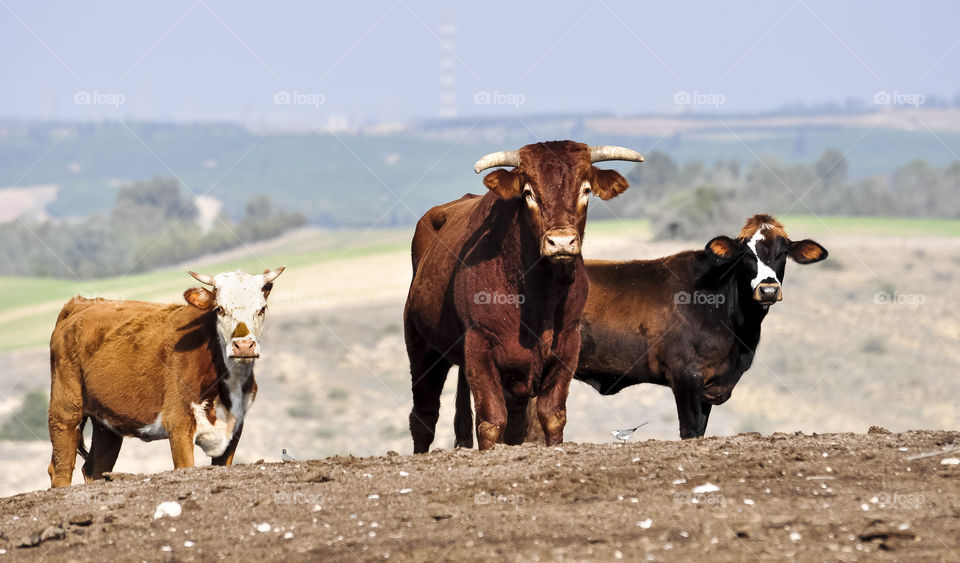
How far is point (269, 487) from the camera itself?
31.2 ft

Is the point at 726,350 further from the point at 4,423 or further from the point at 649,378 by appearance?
the point at 4,423

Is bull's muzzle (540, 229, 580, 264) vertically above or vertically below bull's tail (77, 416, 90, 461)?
above

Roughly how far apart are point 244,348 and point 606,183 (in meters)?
3.29

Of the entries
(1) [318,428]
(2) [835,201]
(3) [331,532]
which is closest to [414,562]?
(3) [331,532]

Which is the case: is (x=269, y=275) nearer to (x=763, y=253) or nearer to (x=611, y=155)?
(x=611, y=155)

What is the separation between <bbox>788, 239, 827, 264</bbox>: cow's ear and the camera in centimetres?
1506

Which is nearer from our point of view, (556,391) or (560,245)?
(560,245)

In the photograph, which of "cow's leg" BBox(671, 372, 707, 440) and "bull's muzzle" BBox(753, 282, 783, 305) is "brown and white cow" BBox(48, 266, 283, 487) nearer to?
"cow's leg" BBox(671, 372, 707, 440)

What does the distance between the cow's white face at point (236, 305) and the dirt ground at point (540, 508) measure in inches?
69.1

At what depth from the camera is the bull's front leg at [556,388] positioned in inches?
451

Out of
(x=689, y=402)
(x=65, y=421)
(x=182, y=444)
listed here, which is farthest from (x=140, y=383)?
(x=689, y=402)

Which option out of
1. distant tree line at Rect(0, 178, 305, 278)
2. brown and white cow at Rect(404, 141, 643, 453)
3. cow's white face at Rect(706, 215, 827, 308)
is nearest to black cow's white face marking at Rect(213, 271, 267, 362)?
brown and white cow at Rect(404, 141, 643, 453)

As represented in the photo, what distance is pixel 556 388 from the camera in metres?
11.5

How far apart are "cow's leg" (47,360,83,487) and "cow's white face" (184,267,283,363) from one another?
1.52 metres
